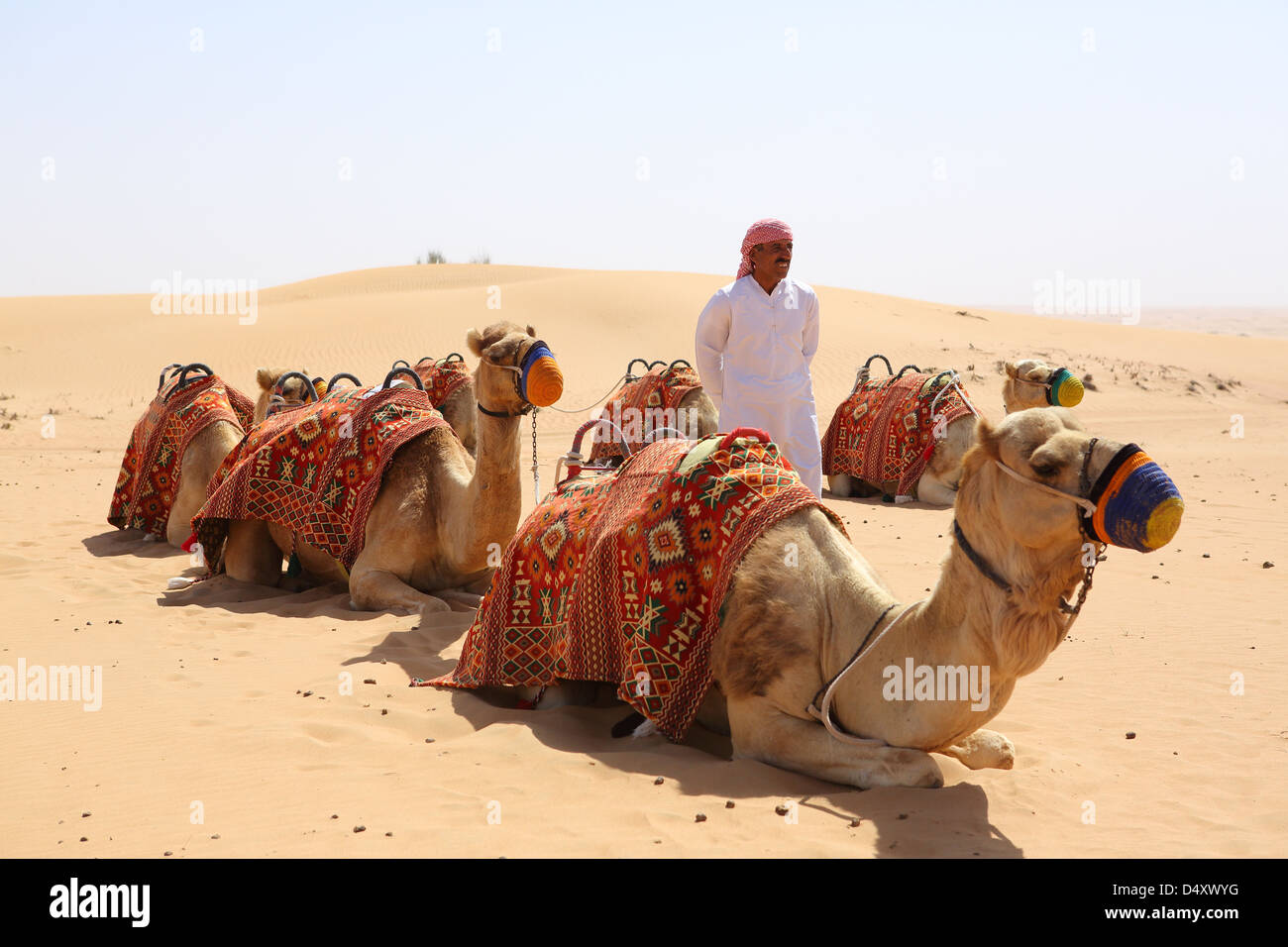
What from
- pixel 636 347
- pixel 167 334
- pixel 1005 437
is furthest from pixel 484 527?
pixel 167 334

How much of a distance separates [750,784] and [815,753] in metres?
0.24

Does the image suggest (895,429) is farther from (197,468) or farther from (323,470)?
(323,470)

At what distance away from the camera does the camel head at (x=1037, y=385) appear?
7688 millimetres

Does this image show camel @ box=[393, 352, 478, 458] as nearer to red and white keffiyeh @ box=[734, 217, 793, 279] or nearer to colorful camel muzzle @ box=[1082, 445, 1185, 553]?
red and white keffiyeh @ box=[734, 217, 793, 279]

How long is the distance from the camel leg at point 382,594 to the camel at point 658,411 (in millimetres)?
4757

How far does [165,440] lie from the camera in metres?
9.91

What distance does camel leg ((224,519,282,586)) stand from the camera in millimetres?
7934

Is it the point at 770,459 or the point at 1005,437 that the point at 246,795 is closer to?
the point at 770,459

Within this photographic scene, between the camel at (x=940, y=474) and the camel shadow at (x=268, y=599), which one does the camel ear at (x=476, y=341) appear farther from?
the camel at (x=940, y=474)

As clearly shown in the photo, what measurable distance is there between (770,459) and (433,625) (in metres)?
2.88

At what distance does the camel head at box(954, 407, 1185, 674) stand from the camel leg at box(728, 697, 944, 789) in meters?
0.55

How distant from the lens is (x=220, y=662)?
237 inches

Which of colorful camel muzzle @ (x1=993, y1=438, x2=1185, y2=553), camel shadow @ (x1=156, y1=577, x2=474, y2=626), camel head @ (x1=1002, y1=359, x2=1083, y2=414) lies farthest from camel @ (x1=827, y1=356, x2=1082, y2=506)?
colorful camel muzzle @ (x1=993, y1=438, x2=1185, y2=553)

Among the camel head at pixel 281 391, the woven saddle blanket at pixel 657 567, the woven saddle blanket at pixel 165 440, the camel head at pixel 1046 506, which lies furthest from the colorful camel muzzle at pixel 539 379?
the woven saddle blanket at pixel 165 440
